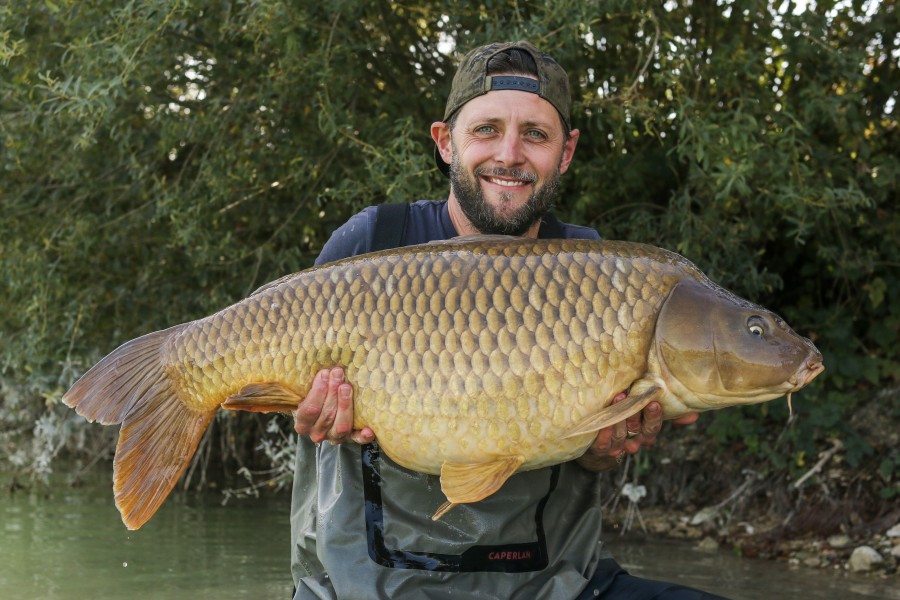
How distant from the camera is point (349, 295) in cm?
186

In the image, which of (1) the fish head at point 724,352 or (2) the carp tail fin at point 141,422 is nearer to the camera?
(1) the fish head at point 724,352

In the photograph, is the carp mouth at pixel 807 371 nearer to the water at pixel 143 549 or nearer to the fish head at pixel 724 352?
the fish head at pixel 724 352

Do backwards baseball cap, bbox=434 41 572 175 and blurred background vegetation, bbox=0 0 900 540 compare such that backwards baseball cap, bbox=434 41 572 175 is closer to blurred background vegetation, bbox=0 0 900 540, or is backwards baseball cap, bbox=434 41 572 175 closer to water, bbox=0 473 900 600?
blurred background vegetation, bbox=0 0 900 540

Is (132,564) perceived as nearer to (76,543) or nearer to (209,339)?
(76,543)

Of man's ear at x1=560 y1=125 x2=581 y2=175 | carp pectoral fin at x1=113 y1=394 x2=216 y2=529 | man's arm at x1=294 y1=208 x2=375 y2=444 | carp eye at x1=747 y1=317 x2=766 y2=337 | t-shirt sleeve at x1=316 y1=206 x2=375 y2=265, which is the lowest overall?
carp pectoral fin at x1=113 y1=394 x2=216 y2=529

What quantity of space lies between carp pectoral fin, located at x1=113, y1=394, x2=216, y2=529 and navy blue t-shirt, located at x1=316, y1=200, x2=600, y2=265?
451 millimetres

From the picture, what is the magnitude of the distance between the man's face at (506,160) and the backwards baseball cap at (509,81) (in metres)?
0.02

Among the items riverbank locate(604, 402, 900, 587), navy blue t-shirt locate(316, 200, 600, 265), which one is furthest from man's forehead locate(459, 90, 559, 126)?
riverbank locate(604, 402, 900, 587)

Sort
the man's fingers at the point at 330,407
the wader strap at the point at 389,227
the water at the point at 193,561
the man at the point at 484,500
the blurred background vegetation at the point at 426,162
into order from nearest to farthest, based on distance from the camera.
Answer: the man's fingers at the point at 330,407
the man at the point at 484,500
the wader strap at the point at 389,227
the water at the point at 193,561
the blurred background vegetation at the point at 426,162

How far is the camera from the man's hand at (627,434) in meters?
1.88

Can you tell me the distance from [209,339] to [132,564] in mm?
2208

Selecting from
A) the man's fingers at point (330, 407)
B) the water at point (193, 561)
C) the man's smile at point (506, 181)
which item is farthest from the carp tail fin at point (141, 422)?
the water at point (193, 561)

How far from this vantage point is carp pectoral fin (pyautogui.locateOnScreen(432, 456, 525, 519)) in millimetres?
1803

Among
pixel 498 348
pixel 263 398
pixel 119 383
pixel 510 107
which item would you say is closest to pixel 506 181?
pixel 510 107
